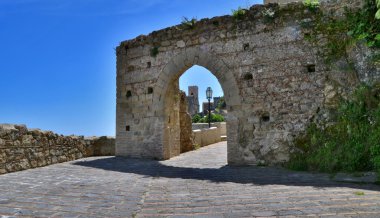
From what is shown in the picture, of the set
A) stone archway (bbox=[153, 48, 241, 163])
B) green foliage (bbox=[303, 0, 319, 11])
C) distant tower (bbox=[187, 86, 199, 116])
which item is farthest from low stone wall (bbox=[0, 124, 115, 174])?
distant tower (bbox=[187, 86, 199, 116])

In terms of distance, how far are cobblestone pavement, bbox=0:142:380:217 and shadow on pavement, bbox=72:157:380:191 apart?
0.01 m

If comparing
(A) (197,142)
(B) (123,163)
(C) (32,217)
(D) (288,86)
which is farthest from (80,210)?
(A) (197,142)

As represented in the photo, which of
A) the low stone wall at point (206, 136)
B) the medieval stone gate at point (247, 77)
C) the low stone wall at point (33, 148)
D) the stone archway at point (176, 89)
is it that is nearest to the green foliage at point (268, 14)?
the medieval stone gate at point (247, 77)

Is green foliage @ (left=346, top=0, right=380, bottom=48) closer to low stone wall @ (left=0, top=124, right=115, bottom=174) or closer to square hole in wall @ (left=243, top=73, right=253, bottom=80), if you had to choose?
square hole in wall @ (left=243, top=73, right=253, bottom=80)

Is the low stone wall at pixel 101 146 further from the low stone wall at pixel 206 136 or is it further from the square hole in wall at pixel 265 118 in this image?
the square hole in wall at pixel 265 118

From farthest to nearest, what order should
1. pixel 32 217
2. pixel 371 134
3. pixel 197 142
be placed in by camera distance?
pixel 197 142, pixel 371 134, pixel 32 217

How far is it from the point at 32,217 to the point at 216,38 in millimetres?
6338

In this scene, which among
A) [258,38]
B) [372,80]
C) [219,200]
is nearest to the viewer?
[219,200]

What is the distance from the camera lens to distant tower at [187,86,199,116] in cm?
3659

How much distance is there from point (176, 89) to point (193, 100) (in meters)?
27.1

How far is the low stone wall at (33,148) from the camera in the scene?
6348mm

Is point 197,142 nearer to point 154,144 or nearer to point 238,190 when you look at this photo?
point 154,144

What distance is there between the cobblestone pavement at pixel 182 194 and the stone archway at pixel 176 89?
1541mm

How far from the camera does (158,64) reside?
9.36 m
